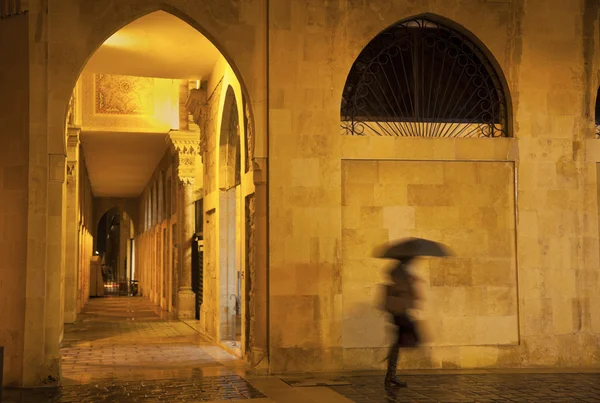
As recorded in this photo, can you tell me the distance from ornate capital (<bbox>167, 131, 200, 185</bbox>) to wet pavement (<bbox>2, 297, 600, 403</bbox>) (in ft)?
28.6

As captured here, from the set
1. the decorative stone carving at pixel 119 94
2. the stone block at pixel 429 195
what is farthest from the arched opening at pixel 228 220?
the decorative stone carving at pixel 119 94

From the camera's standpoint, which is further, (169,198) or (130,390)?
(169,198)

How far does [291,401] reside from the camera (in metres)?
8.35

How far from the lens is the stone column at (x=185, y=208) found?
2098cm

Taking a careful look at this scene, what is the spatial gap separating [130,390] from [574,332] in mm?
6141

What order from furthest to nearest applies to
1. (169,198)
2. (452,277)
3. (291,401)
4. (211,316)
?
(169,198), (211,316), (452,277), (291,401)

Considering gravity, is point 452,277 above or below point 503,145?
below

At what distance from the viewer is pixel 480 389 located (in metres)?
9.05

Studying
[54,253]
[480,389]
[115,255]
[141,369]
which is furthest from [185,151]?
[115,255]

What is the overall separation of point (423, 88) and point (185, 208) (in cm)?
1181

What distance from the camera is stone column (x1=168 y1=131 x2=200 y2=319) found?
2098 cm

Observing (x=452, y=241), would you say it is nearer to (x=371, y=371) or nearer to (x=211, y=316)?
(x=371, y=371)

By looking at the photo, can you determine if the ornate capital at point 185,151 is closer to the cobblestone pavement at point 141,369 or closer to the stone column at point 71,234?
the stone column at point 71,234

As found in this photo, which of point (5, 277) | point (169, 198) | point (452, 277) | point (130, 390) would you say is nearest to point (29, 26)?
point (5, 277)
